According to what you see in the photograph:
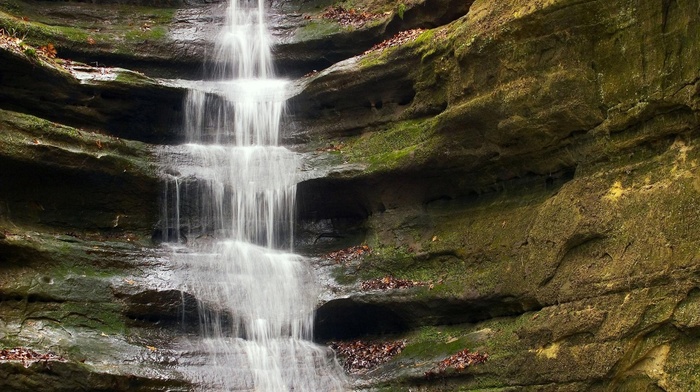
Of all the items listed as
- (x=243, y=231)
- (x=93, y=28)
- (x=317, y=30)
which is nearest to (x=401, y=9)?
(x=317, y=30)

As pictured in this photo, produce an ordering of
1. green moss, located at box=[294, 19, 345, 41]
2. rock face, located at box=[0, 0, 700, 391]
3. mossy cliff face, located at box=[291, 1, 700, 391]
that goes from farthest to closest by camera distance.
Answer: green moss, located at box=[294, 19, 345, 41] → rock face, located at box=[0, 0, 700, 391] → mossy cliff face, located at box=[291, 1, 700, 391]

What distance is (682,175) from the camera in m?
9.39

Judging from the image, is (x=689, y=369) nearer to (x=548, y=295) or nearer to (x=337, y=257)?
(x=548, y=295)

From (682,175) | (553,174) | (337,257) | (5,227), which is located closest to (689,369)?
(682,175)

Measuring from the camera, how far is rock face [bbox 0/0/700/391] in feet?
32.0

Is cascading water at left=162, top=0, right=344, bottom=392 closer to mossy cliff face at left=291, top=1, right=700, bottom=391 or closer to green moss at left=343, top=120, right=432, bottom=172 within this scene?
mossy cliff face at left=291, top=1, right=700, bottom=391

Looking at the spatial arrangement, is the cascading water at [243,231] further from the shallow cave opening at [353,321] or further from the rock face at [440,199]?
the rock face at [440,199]

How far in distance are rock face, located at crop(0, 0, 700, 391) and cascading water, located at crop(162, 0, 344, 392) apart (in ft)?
1.62

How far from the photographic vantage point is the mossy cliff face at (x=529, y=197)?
9508 millimetres

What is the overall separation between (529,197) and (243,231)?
652 centimetres

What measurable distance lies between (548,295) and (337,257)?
5454 mm

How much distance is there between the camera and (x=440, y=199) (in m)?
14.6

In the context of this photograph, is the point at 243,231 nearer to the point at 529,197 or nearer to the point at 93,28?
the point at 529,197

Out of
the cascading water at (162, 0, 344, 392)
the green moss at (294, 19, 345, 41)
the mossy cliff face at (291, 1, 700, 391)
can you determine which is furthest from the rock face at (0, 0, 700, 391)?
the green moss at (294, 19, 345, 41)
